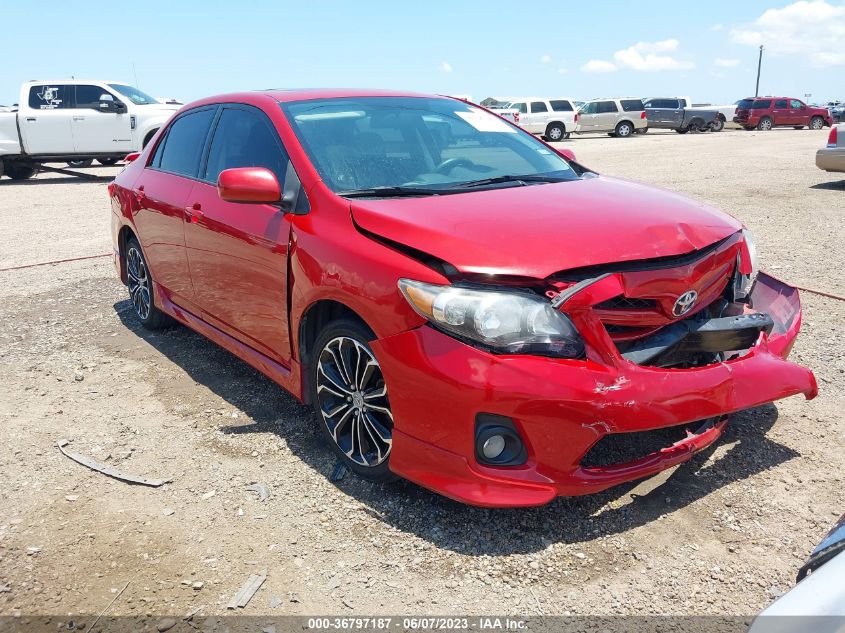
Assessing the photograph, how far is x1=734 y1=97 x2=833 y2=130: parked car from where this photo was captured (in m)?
35.4

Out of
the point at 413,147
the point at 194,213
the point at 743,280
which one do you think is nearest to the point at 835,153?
the point at 743,280

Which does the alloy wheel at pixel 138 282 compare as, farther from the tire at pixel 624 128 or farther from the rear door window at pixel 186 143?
the tire at pixel 624 128

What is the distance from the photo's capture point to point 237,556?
8.95ft

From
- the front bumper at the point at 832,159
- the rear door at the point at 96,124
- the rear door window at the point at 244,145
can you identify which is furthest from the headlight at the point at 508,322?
the rear door at the point at 96,124

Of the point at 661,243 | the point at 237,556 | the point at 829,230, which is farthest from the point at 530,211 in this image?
the point at 829,230

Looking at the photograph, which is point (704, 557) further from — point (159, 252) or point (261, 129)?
point (159, 252)

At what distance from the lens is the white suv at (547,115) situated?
30.1 metres

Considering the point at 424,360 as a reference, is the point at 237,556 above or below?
below

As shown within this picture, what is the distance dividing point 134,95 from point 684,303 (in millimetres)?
17164

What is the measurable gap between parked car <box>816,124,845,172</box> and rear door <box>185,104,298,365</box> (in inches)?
443

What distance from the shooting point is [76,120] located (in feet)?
53.5

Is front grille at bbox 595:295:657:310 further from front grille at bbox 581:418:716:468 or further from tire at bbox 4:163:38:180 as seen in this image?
tire at bbox 4:163:38:180

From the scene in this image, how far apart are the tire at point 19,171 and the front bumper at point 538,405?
18.6m

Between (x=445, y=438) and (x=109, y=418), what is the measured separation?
91.0 inches
